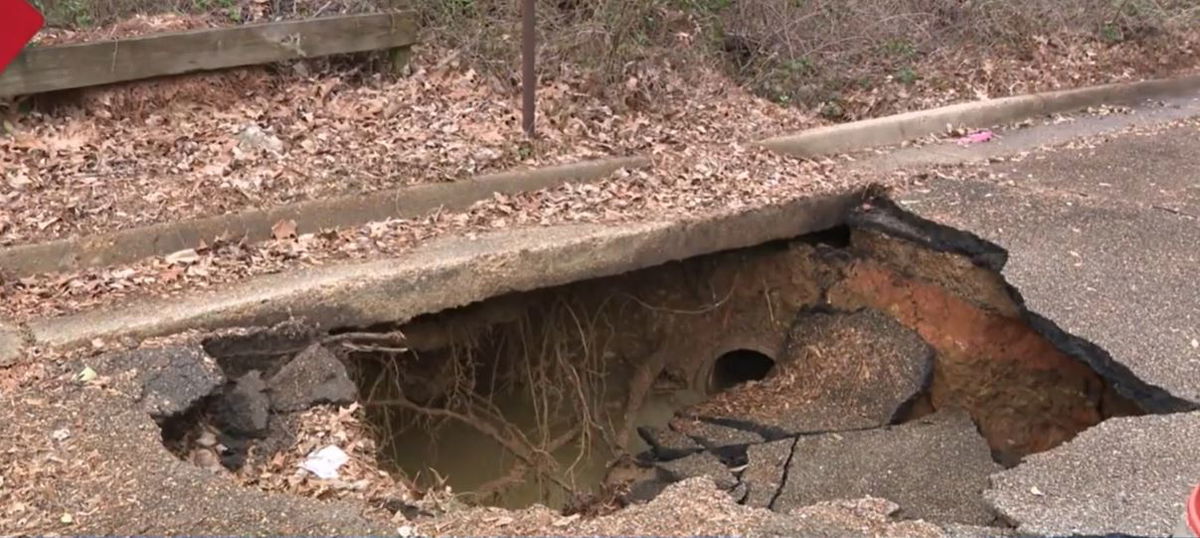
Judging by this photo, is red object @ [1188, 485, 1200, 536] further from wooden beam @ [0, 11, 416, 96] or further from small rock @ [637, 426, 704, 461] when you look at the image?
wooden beam @ [0, 11, 416, 96]

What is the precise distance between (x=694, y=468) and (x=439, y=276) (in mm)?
1960

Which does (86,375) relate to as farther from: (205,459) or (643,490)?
(643,490)

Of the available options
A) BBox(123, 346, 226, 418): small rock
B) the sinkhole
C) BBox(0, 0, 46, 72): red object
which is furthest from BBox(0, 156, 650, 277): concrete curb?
BBox(0, 0, 46, 72): red object

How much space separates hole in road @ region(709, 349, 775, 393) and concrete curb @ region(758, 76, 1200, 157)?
1.36 meters

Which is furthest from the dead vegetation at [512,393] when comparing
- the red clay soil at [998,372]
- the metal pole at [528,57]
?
the red clay soil at [998,372]

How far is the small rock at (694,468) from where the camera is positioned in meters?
6.06

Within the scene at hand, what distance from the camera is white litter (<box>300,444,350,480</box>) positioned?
4.08 metres

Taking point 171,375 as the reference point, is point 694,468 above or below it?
below

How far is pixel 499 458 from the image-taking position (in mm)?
6609

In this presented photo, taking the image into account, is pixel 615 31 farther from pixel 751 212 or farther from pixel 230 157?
pixel 230 157

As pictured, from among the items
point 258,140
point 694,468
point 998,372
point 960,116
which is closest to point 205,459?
point 258,140

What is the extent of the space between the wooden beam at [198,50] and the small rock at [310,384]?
247cm

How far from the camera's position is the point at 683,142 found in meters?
6.99

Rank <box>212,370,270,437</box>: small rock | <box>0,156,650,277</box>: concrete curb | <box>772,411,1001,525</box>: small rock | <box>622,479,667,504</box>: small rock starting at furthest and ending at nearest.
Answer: <box>622,479,667,504</box>: small rock
<box>772,411,1001,525</box>: small rock
<box>0,156,650,277</box>: concrete curb
<box>212,370,270,437</box>: small rock
